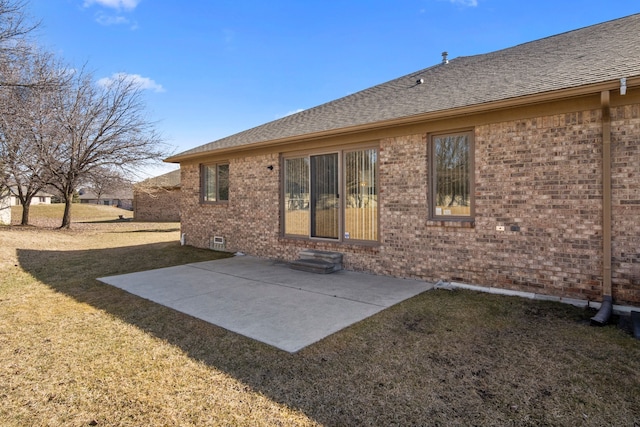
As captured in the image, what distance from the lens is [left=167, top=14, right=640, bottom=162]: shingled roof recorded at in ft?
17.1

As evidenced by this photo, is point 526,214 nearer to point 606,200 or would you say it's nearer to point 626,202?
point 606,200

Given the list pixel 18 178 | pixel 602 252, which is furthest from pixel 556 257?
pixel 18 178

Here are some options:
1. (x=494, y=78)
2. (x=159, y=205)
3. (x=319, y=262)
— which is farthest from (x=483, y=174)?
(x=159, y=205)

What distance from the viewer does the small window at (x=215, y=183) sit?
1045cm

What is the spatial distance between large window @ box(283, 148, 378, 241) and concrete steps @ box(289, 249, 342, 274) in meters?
0.44

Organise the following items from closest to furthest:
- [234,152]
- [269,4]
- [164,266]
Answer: [164,266] < [234,152] < [269,4]

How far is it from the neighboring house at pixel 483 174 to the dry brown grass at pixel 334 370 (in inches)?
38.2

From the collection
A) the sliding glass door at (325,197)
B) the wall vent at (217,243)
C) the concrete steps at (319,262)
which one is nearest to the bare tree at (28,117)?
the wall vent at (217,243)

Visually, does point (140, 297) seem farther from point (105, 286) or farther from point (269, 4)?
point (269, 4)

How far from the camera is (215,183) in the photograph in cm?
1083

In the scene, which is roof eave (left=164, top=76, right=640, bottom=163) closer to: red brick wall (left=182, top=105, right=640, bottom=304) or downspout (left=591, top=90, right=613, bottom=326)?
downspout (left=591, top=90, right=613, bottom=326)

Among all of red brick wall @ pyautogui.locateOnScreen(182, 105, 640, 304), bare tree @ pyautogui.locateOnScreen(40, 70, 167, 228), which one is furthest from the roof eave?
bare tree @ pyautogui.locateOnScreen(40, 70, 167, 228)

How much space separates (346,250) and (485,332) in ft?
12.4

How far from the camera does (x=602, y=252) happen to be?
185 inches
